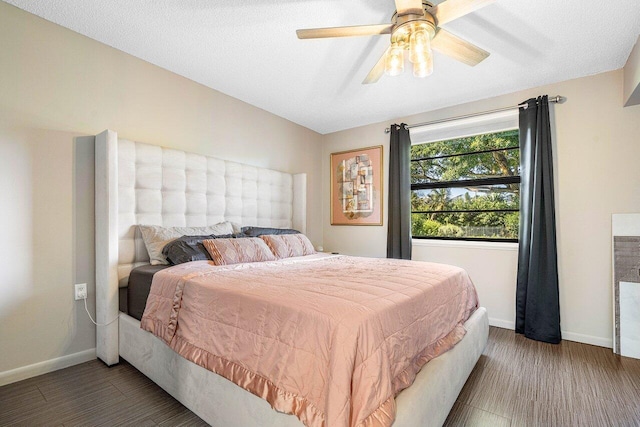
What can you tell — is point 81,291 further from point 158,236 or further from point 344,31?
point 344,31

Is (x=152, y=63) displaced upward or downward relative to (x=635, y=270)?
upward

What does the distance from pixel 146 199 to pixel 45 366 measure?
1.35m

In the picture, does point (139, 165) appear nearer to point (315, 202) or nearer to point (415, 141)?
point (315, 202)

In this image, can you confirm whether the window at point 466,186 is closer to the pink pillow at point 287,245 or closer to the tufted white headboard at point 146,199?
the pink pillow at point 287,245

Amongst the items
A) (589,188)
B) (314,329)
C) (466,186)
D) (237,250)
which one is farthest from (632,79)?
(237,250)

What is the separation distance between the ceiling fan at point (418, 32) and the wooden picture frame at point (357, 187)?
2296mm

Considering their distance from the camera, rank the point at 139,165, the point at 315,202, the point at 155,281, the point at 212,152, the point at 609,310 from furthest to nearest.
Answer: the point at 315,202
the point at 212,152
the point at 609,310
the point at 139,165
the point at 155,281

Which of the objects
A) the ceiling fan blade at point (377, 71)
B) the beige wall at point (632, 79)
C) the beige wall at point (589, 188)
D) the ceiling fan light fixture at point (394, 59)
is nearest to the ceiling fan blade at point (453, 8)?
the ceiling fan light fixture at point (394, 59)

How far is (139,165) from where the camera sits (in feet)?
8.26

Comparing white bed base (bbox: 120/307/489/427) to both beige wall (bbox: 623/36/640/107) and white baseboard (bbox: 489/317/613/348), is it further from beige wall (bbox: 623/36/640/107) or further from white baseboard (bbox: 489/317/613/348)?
beige wall (bbox: 623/36/640/107)

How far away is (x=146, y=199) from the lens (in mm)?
2566

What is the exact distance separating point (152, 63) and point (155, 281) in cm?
198

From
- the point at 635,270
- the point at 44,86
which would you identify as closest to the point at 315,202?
the point at 44,86

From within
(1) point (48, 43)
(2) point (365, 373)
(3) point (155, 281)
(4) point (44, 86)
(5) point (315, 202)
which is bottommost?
(2) point (365, 373)
